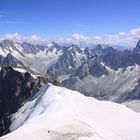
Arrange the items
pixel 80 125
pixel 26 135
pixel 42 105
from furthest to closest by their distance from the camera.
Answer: pixel 42 105
pixel 80 125
pixel 26 135

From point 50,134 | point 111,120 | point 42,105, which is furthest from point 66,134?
point 42,105

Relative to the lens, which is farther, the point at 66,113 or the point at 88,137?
the point at 66,113

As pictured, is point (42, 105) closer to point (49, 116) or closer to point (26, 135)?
point (49, 116)

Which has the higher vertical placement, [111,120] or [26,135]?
A: [26,135]

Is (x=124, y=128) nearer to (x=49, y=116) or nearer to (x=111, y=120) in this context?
(x=111, y=120)

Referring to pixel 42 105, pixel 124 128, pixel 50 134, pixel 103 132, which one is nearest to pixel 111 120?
pixel 124 128

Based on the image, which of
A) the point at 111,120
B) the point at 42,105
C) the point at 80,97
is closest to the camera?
the point at 111,120
